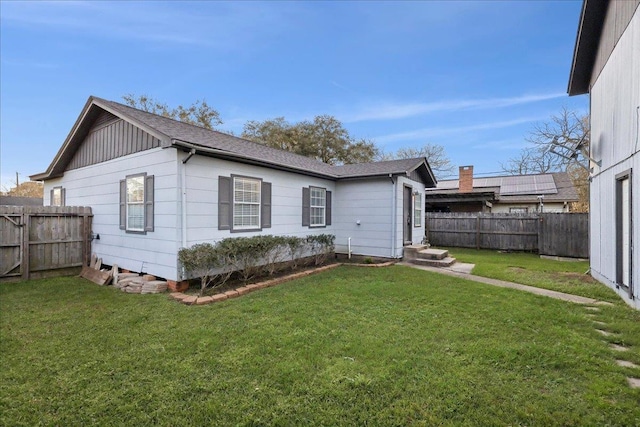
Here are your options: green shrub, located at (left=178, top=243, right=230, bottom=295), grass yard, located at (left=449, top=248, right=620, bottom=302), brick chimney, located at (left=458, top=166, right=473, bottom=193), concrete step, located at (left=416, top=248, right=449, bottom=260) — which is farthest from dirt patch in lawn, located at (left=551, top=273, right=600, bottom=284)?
brick chimney, located at (left=458, top=166, right=473, bottom=193)

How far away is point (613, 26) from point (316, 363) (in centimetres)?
869

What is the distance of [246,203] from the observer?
730 centimetres

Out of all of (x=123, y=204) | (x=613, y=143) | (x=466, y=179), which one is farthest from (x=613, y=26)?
(x=123, y=204)

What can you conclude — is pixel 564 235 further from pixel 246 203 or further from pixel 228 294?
pixel 228 294

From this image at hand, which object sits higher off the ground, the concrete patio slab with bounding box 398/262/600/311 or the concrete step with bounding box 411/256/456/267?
the concrete step with bounding box 411/256/456/267

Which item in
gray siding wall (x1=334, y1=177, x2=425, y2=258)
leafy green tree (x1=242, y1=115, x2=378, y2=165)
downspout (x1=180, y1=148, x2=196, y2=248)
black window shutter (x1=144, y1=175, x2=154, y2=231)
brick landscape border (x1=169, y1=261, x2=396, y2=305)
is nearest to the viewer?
brick landscape border (x1=169, y1=261, x2=396, y2=305)

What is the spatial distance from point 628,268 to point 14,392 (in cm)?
852

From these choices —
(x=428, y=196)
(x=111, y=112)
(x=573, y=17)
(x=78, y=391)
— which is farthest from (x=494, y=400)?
(x=428, y=196)

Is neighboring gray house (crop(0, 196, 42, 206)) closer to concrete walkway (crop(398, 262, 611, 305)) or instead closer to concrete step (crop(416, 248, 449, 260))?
concrete walkway (crop(398, 262, 611, 305))

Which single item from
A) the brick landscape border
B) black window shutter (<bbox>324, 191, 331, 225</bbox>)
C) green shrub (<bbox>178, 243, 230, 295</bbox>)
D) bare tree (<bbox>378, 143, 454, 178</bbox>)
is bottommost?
the brick landscape border

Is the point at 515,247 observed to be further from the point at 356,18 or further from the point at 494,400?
the point at 494,400

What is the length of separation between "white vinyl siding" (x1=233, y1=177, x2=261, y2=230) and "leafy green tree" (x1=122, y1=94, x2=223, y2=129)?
628 inches

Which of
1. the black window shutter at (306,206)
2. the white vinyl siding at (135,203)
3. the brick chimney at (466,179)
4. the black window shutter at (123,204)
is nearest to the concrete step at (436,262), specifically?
the black window shutter at (306,206)

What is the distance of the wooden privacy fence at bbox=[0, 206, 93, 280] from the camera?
6.99 meters
